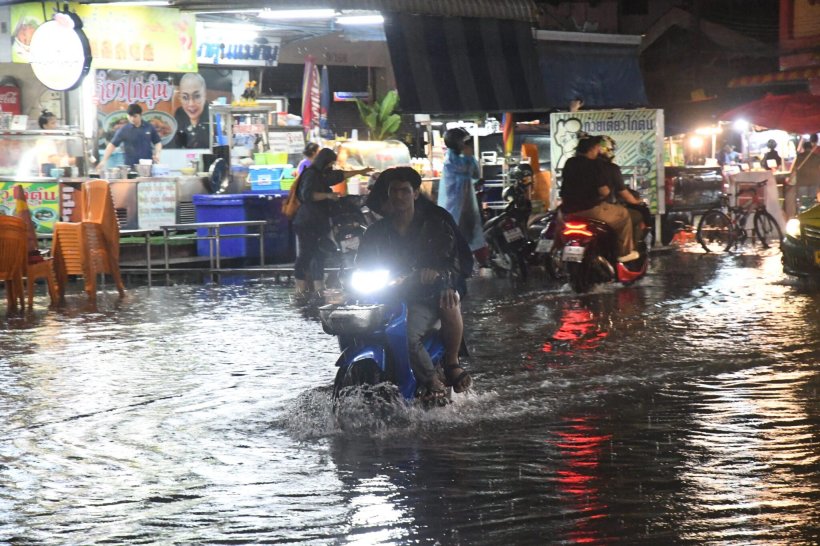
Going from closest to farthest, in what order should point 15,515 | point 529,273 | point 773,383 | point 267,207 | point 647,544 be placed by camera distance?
point 647,544, point 15,515, point 773,383, point 529,273, point 267,207

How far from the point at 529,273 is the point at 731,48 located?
2532 cm

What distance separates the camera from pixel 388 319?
8164 millimetres

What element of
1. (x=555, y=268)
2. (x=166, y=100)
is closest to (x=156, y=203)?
(x=166, y=100)

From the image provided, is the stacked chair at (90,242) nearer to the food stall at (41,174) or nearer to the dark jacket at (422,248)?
the food stall at (41,174)

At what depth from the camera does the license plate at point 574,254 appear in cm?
1570

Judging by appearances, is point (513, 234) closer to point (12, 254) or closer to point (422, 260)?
point (12, 254)

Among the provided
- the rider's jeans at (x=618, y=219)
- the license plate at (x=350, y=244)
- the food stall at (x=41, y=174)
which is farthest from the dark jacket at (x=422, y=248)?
the food stall at (x=41, y=174)

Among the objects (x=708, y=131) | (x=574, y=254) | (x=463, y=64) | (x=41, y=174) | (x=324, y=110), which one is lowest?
(x=574, y=254)

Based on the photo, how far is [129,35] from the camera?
21.0 m

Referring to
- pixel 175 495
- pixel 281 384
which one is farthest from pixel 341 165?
pixel 175 495

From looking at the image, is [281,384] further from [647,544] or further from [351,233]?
[351,233]

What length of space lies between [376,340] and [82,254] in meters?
9.16

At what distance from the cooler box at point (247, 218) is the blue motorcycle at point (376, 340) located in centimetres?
1268

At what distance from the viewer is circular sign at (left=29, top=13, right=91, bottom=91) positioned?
62.3 feet
